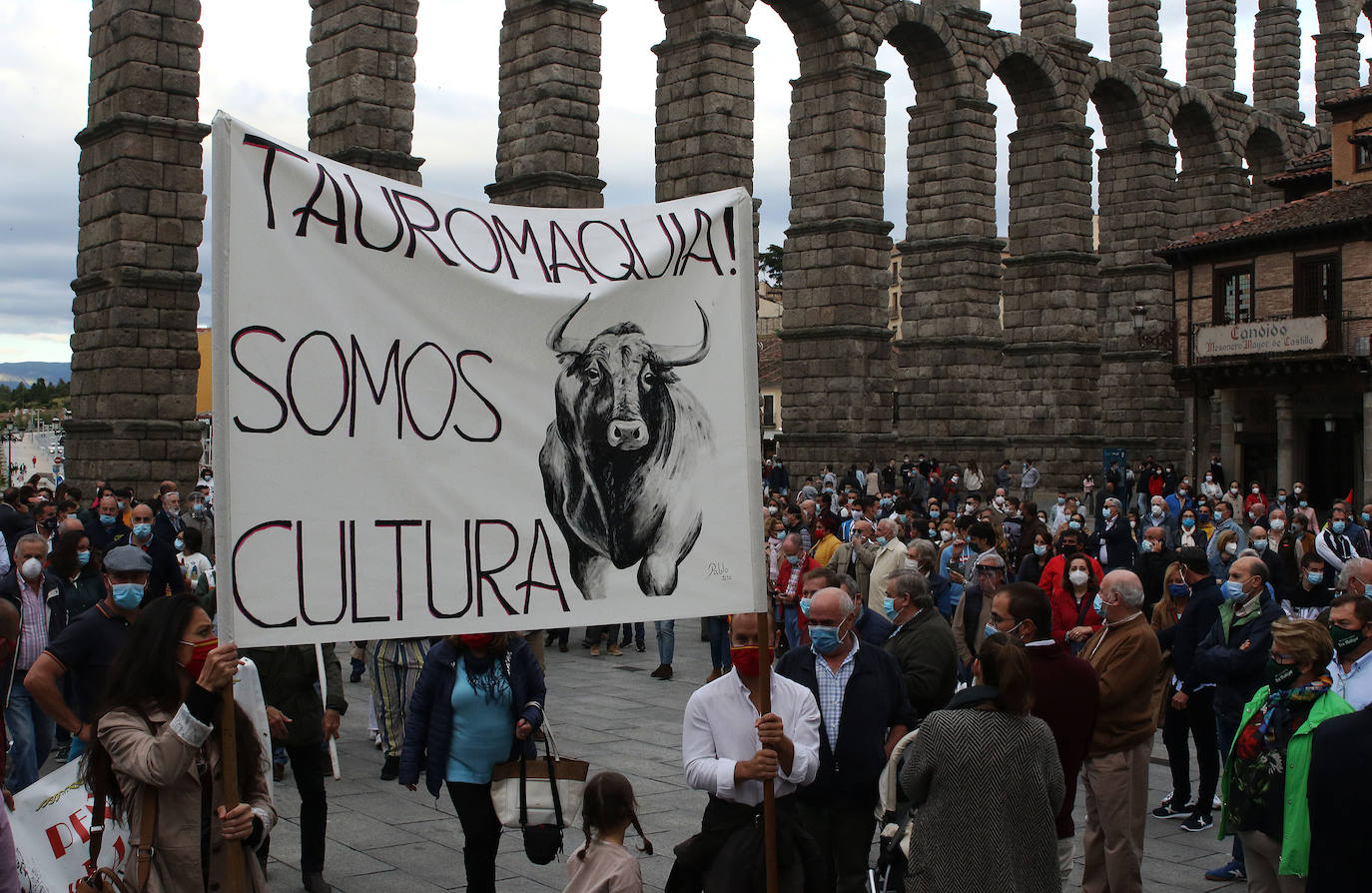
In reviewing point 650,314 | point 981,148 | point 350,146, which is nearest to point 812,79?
point 981,148

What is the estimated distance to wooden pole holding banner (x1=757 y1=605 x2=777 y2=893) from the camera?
430 centimetres

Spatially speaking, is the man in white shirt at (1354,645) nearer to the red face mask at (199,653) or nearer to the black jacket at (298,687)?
the red face mask at (199,653)

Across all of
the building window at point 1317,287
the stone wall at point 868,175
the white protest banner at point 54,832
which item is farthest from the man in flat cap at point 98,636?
the building window at point 1317,287

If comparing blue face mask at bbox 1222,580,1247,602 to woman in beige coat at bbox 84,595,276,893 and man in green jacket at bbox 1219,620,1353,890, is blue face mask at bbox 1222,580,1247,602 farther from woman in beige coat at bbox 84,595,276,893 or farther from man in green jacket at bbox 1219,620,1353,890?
woman in beige coat at bbox 84,595,276,893

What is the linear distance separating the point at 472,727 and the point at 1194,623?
14.5ft

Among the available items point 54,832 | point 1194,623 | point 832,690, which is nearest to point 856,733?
point 832,690

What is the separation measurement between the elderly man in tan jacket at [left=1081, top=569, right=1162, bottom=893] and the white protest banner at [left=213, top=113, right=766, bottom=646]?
2.37 m

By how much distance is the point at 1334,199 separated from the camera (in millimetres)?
29359

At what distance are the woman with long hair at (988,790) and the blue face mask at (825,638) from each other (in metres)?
0.74

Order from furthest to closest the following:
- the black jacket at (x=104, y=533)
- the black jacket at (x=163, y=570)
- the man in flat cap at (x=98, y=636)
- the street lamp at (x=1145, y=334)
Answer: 1. the street lamp at (x=1145, y=334)
2. the black jacket at (x=104, y=533)
3. the black jacket at (x=163, y=570)
4. the man in flat cap at (x=98, y=636)

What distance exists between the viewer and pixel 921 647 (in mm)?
6531

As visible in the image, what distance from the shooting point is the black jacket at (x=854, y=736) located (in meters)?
5.27

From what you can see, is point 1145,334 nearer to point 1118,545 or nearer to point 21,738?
point 1118,545

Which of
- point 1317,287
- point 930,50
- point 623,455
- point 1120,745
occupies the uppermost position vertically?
point 930,50
